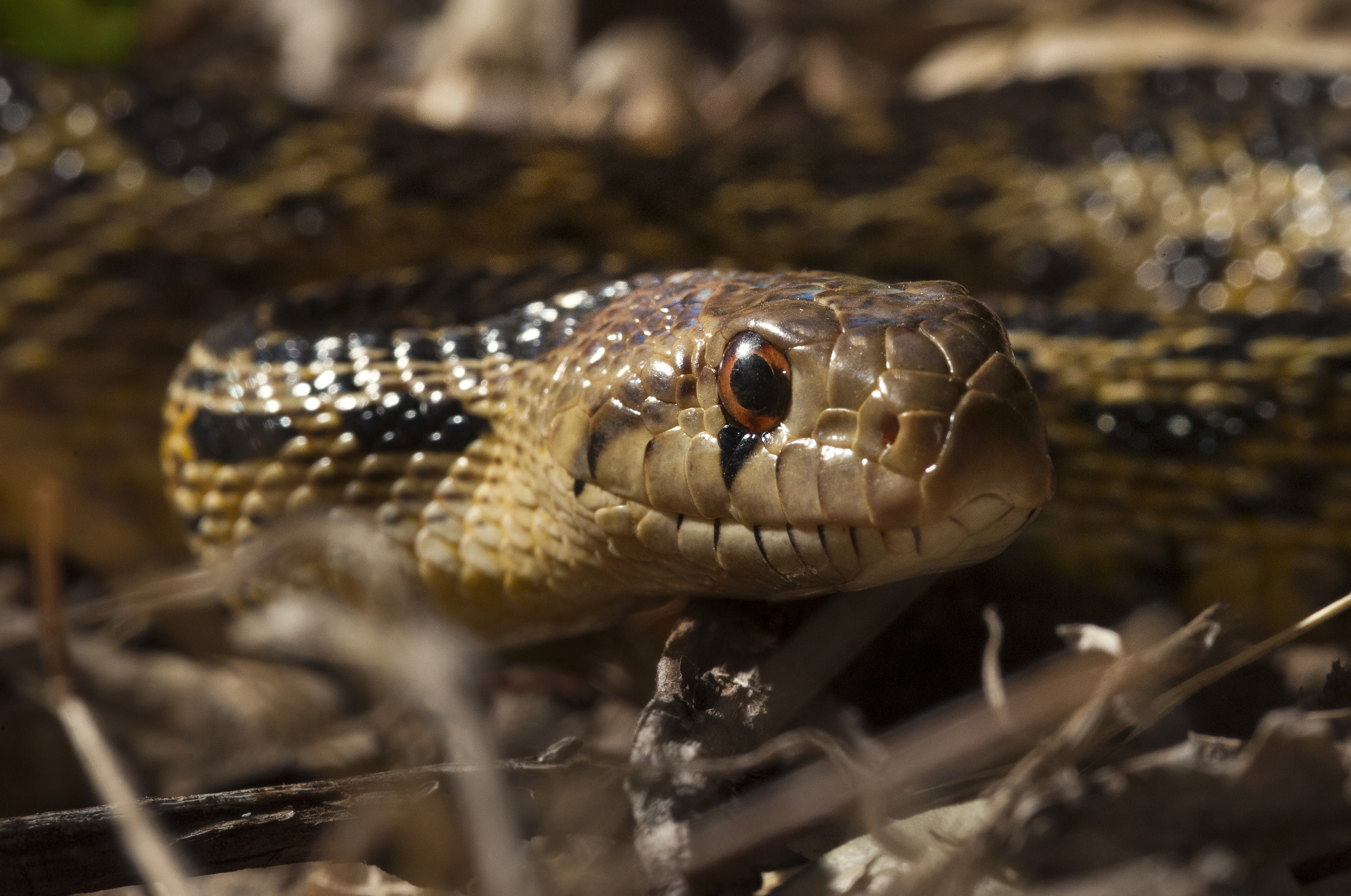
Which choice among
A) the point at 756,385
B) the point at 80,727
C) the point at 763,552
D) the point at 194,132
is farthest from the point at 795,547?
the point at 194,132

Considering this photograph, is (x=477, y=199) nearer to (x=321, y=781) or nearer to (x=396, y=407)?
(x=396, y=407)

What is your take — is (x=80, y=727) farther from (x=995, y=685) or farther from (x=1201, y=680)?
(x=1201, y=680)

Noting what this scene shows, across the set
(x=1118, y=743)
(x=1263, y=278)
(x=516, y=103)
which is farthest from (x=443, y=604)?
(x=516, y=103)

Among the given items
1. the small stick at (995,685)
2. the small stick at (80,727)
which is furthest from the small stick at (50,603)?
the small stick at (995,685)

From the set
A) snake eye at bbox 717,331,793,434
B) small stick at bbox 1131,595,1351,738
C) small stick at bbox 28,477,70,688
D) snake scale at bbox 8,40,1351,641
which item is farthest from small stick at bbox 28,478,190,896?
small stick at bbox 1131,595,1351,738

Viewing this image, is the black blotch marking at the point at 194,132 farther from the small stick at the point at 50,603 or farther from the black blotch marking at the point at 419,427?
the black blotch marking at the point at 419,427

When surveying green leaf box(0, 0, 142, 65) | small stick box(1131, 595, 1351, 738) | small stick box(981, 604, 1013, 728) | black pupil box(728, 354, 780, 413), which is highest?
green leaf box(0, 0, 142, 65)

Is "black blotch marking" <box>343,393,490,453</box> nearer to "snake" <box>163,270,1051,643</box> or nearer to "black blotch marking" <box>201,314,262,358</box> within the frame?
"snake" <box>163,270,1051,643</box>
